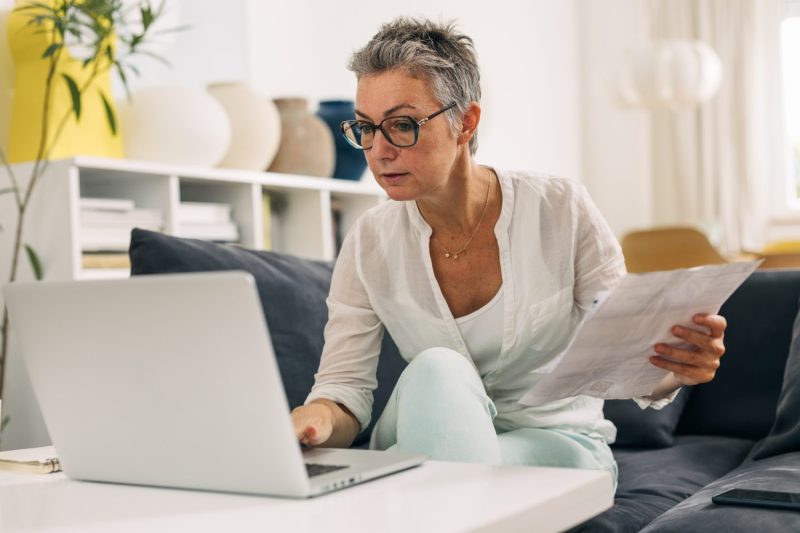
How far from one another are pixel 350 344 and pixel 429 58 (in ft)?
1.50

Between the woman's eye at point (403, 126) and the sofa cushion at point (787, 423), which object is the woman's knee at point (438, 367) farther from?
the sofa cushion at point (787, 423)

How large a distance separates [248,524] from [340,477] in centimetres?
14

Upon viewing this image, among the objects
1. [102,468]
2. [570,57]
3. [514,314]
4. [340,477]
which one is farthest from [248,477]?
[570,57]

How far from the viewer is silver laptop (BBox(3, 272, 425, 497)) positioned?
88 centimetres

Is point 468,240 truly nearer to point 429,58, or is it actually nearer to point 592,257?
point 592,257

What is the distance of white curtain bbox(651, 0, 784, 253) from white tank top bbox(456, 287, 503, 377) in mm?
5184

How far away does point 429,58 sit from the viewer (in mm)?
1563

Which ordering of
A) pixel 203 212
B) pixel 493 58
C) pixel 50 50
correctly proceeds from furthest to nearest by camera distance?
pixel 493 58
pixel 203 212
pixel 50 50

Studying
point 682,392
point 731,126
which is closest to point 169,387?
point 682,392

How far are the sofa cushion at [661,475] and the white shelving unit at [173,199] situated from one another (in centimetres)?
141

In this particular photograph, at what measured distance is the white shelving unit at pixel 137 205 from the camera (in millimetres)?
2551

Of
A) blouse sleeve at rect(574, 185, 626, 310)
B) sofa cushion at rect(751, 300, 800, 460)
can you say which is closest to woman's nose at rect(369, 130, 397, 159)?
blouse sleeve at rect(574, 185, 626, 310)

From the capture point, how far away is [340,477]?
0.96 meters

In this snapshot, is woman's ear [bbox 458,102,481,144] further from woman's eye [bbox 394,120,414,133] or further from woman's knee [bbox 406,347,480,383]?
woman's knee [bbox 406,347,480,383]
